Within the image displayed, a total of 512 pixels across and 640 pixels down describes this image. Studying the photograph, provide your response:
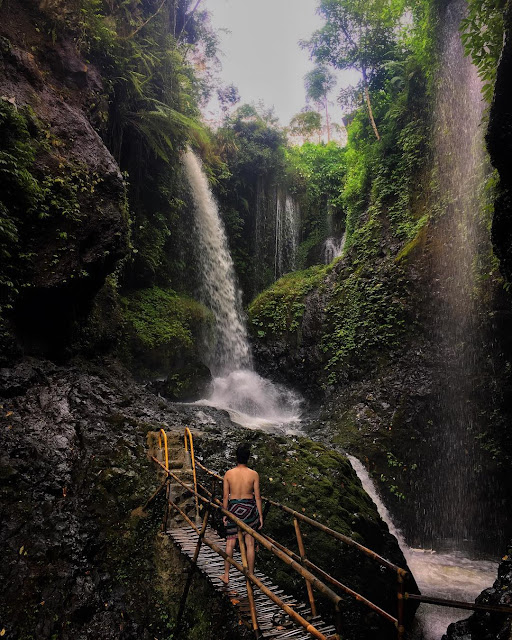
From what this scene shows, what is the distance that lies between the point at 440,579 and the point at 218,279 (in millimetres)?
12063

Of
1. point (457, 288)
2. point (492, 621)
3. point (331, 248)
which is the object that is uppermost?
point (331, 248)

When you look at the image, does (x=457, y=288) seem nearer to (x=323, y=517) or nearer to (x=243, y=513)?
(x=323, y=517)

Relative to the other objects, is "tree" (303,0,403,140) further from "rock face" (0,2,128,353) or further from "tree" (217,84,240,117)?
"rock face" (0,2,128,353)

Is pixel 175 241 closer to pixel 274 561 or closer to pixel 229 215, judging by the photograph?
pixel 229 215

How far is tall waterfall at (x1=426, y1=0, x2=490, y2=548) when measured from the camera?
344 inches

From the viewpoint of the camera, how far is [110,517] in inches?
188

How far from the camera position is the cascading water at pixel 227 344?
1188 centimetres

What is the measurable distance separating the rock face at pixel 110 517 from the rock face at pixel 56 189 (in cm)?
114

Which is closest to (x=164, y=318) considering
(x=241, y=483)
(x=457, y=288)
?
(x=457, y=288)

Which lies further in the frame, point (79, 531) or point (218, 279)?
point (218, 279)

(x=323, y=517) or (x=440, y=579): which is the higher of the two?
(x=323, y=517)

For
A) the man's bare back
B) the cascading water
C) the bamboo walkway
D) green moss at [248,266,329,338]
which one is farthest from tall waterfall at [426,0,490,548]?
the man's bare back

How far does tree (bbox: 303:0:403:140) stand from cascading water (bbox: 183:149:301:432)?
759cm

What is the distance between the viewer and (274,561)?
16.1ft
